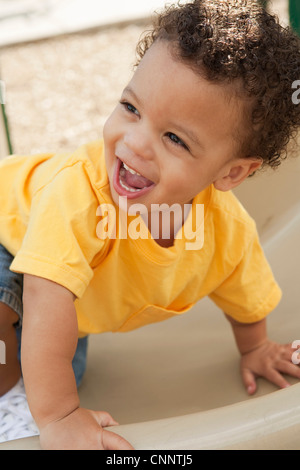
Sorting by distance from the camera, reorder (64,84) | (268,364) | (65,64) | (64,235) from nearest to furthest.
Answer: (64,235)
(268,364)
(64,84)
(65,64)

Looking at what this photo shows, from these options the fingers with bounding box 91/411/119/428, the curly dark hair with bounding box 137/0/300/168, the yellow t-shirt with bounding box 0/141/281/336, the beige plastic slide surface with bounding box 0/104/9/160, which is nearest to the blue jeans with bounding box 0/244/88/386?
the yellow t-shirt with bounding box 0/141/281/336

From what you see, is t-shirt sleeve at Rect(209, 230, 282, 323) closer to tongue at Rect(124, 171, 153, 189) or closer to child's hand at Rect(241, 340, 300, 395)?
child's hand at Rect(241, 340, 300, 395)

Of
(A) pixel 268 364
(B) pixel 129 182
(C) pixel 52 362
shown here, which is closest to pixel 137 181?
(B) pixel 129 182

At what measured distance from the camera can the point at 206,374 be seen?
1.15 m

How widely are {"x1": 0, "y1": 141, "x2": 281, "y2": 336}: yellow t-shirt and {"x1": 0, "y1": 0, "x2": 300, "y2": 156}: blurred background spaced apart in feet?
5.35

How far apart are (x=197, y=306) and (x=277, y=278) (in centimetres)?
17

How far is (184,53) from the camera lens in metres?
0.81

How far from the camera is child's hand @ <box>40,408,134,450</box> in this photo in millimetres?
732

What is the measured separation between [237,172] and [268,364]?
0.32 metres

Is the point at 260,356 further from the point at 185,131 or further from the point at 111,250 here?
the point at 185,131

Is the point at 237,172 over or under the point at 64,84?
over

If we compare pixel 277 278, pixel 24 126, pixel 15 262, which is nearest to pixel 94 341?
pixel 277 278

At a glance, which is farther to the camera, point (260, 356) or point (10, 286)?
point (260, 356)

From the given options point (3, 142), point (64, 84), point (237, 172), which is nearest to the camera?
point (237, 172)
